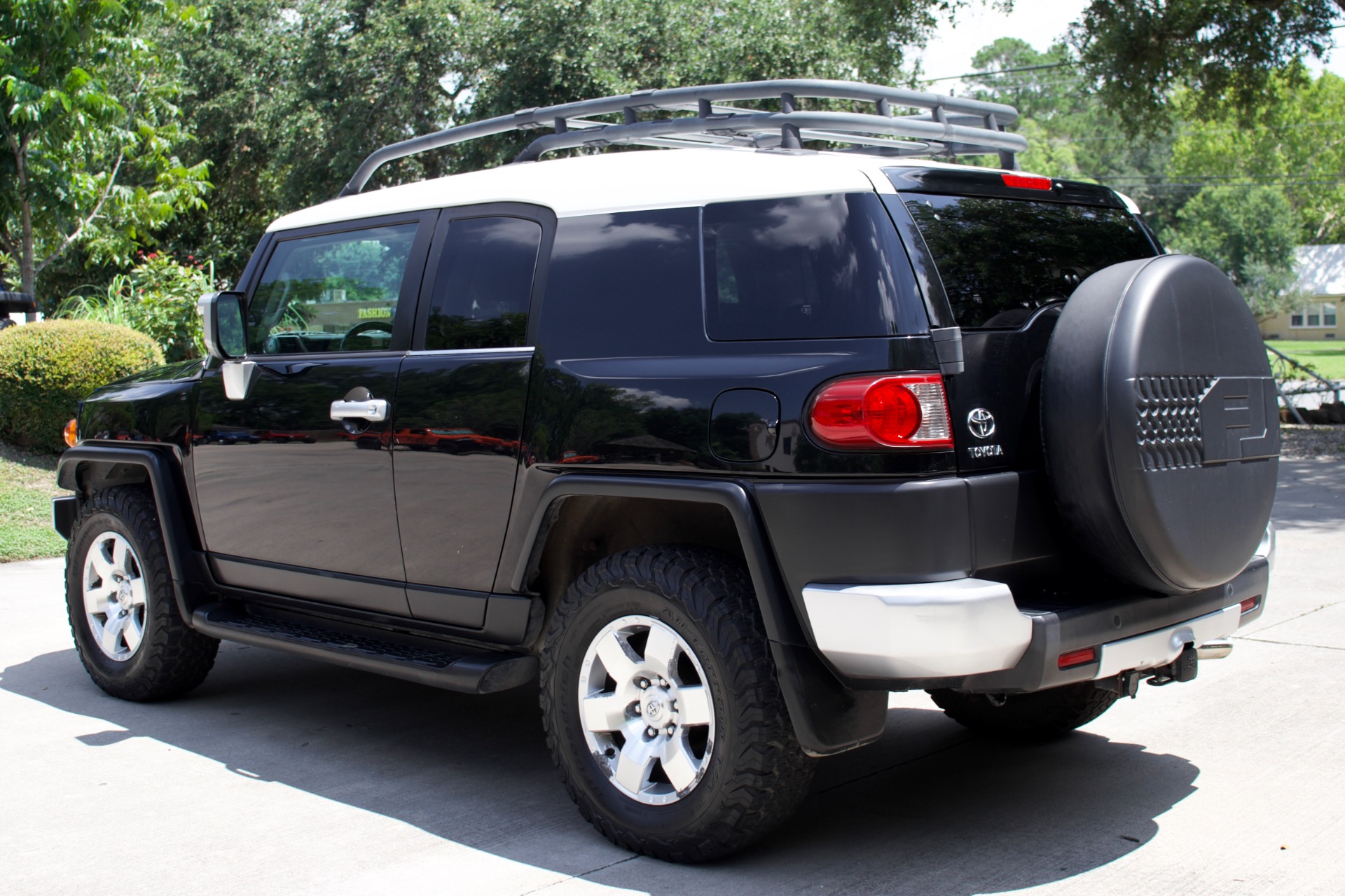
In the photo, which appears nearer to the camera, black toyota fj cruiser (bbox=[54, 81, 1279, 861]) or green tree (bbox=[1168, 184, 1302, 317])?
black toyota fj cruiser (bbox=[54, 81, 1279, 861])

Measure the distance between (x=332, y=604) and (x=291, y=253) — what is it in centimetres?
145

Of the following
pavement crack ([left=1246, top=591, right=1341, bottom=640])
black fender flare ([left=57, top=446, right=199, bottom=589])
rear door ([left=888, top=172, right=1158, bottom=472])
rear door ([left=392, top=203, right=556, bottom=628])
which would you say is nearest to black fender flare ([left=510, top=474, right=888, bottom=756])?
rear door ([left=888, top=172, right=1158, bottom=472])

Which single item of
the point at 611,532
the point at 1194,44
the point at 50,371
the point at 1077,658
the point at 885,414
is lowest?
the point at 1077,658

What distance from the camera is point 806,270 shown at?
3.48 metres

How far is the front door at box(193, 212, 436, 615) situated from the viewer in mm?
4465

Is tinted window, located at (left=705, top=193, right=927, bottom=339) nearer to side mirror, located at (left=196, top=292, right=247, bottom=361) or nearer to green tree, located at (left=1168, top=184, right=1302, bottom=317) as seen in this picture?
Answer: side mirror, located at (left=196, top=292, right=247, bottom=361)

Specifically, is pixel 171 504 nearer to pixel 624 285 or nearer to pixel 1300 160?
pixel 624 285

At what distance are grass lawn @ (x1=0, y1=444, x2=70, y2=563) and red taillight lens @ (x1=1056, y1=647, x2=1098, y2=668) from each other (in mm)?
8200

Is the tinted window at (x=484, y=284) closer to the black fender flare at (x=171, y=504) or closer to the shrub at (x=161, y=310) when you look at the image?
the black fender flare at (x=171, y=504)

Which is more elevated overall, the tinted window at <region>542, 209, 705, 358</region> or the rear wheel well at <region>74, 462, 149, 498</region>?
the tinted window at <region>542, 209, 705, 358</region>

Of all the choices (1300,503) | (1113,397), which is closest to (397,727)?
(1113,397)

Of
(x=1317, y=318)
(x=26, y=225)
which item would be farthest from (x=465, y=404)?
(x=1317, y=318)

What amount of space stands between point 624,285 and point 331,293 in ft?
5.07

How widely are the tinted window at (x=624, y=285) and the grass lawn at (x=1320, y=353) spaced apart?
101 ft
